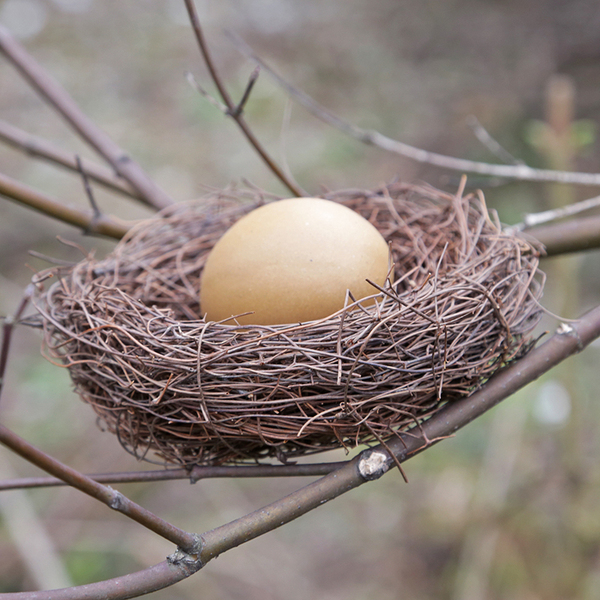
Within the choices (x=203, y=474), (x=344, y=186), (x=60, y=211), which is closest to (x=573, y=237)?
(x=203, y=474)

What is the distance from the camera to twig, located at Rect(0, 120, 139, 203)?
54.1 inches

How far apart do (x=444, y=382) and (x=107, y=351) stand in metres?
0.49

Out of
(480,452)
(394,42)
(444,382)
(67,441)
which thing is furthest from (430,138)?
(444,382)

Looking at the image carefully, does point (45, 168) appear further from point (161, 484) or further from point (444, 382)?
point (444, 382)

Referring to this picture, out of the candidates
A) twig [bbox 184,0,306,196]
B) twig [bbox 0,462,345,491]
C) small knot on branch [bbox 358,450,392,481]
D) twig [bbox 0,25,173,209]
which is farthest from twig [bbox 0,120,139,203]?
small knot on branch [bbox 358,450,392,481]

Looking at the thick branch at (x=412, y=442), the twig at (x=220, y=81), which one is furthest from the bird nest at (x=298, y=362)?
the twig at (x=220, y=81)

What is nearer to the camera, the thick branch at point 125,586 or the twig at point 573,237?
the thick branch at point 125,586

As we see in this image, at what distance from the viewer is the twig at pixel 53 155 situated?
1375 mm

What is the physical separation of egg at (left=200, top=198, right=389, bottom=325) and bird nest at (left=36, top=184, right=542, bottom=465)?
10 centimetres

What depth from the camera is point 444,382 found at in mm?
804

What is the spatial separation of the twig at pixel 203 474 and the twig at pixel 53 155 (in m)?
0.79

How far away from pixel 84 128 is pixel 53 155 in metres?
0.10

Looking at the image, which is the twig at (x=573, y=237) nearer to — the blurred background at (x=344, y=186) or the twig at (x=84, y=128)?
the blurred background at (x=344, y=186)

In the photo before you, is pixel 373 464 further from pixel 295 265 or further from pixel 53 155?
pixel 53 155
